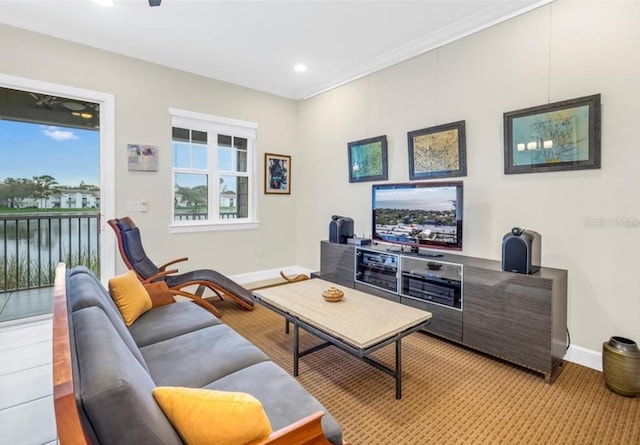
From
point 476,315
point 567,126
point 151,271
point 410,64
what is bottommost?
point 476,315

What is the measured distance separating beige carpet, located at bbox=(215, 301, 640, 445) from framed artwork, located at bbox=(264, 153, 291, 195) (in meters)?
2.89

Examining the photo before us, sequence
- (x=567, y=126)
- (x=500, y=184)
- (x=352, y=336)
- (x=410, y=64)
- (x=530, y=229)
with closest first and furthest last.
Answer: (x=352, y=336), (x=567, y=126), (x=530, y=229), (x=500, y=184), (x=410, y=64)

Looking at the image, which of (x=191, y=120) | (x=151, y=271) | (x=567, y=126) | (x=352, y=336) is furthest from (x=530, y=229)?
(x=191, y=120)

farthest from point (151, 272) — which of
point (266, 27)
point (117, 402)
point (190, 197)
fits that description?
point (117, 402)

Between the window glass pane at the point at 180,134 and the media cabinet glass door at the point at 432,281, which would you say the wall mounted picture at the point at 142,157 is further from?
the media cabinet glass door at the point at 432,281

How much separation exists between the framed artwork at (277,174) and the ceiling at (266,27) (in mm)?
1364

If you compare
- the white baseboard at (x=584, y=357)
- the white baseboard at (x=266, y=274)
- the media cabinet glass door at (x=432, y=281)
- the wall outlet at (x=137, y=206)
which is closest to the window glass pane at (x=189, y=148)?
the wall outlet at (x=137, y=206)

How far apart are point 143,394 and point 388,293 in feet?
9.17

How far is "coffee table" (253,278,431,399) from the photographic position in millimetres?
1938

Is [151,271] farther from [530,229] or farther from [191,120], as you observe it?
[530,229]

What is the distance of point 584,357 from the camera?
2525mm

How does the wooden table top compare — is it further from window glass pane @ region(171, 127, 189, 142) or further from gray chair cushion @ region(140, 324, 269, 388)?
window glass pane @ region(171, 127, 189, 142)

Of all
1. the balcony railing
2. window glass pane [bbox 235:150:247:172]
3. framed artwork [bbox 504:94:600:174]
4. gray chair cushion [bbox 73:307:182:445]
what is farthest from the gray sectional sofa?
the balcony railing

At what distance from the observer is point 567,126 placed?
2.55 m
